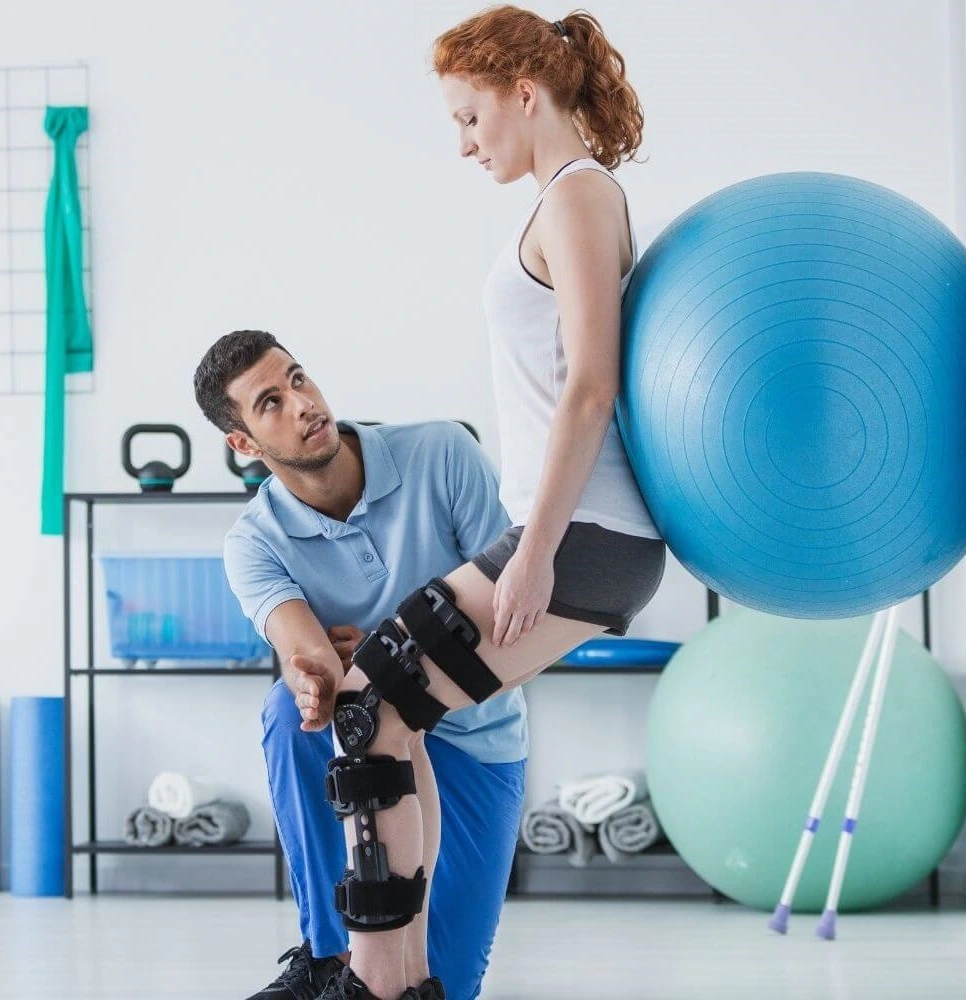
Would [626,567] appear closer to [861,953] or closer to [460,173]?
[861,953]

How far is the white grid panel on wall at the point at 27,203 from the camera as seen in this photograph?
14.1 ft

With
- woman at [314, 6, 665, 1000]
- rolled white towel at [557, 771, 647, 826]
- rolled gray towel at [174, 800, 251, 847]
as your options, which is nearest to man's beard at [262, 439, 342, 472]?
woman at [314, 6, 665, 1000]

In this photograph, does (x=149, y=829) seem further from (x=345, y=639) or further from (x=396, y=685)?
(x=396, y=685)

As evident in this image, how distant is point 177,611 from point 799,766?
1769 mm

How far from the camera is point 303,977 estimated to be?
2.24m

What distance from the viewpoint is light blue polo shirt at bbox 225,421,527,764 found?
2320mm

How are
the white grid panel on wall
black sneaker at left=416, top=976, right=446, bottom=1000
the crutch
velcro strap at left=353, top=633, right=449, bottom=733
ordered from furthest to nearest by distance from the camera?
the white grid panel on wall < the crutch < black sneaker at left=416, top=976, right=446, bottom=1000 < velcro strap at left=353, top=633, right=449, bottom=733

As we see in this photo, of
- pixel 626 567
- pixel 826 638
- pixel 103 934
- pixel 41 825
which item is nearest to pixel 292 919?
pixel 103 934

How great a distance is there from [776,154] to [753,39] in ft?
1.18

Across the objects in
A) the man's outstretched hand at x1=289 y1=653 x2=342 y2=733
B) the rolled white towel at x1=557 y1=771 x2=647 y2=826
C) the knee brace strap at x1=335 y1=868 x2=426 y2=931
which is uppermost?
the man's outstretched hand at x1=289 y1=653 x2=342 y2=733

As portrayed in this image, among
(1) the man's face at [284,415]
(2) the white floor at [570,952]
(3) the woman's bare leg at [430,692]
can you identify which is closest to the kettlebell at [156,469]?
(2) the white floor at [570,952]

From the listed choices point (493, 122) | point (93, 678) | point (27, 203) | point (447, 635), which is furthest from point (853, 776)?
point (27, 203)

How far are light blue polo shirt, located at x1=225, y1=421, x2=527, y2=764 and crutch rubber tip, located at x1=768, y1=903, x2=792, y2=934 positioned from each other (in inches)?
41.5

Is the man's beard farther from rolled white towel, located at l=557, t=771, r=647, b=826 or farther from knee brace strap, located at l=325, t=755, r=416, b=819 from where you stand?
rolled white towel, located at l=557, t=771, r=647, b=826
